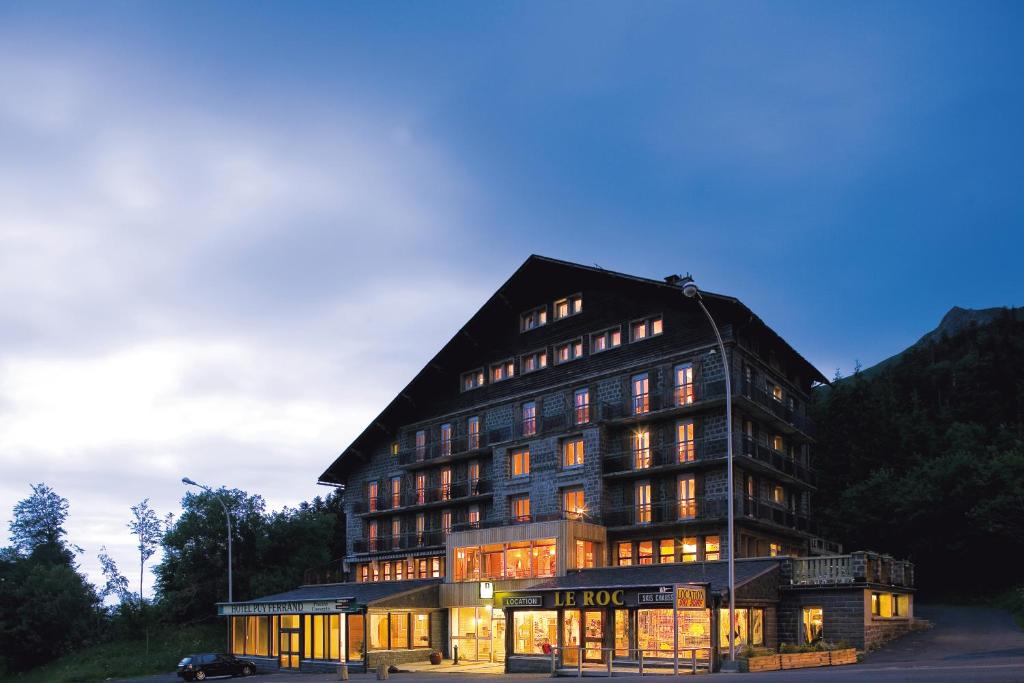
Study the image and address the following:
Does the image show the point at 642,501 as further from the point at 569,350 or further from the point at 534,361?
the point at 534,361

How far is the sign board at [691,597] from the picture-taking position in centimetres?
3291

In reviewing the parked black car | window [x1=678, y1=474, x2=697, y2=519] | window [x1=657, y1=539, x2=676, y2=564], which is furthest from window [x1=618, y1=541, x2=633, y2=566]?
the parked black car

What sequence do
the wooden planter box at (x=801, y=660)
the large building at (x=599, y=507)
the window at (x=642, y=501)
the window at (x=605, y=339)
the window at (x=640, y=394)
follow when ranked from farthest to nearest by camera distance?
1. the window at (x=605, y=339)
2. the window at (x=640, y=394)
3. the window at (x=642, y=501)
4. the large building at (x=599, y=507)
5. the wooden planter box at (x=801, y=660)

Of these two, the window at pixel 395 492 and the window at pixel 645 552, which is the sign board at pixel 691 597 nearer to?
the window at pixel 645 552

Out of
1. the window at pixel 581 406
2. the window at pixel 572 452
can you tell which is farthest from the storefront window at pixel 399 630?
the window at pixel 581 406

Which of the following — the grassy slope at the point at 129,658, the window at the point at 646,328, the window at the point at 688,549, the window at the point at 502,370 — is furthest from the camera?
the grassy slope at the point at 129,658

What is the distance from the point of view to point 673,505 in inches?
1677

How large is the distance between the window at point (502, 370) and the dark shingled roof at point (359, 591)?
11867 mm

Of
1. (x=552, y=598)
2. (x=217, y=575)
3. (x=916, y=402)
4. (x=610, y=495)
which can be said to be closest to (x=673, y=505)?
(x=610, y=495)

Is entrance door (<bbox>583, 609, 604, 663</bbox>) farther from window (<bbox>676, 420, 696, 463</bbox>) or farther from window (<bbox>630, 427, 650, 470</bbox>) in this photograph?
window (<bbox>676, 420, 696, 463</bbox>)

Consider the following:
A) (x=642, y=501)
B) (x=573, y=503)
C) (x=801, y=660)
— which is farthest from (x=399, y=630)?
(x=801, y=660)

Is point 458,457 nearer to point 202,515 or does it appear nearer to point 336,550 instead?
point 202,515

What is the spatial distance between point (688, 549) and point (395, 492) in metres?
22.5

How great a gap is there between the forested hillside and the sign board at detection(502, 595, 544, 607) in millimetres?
31866
